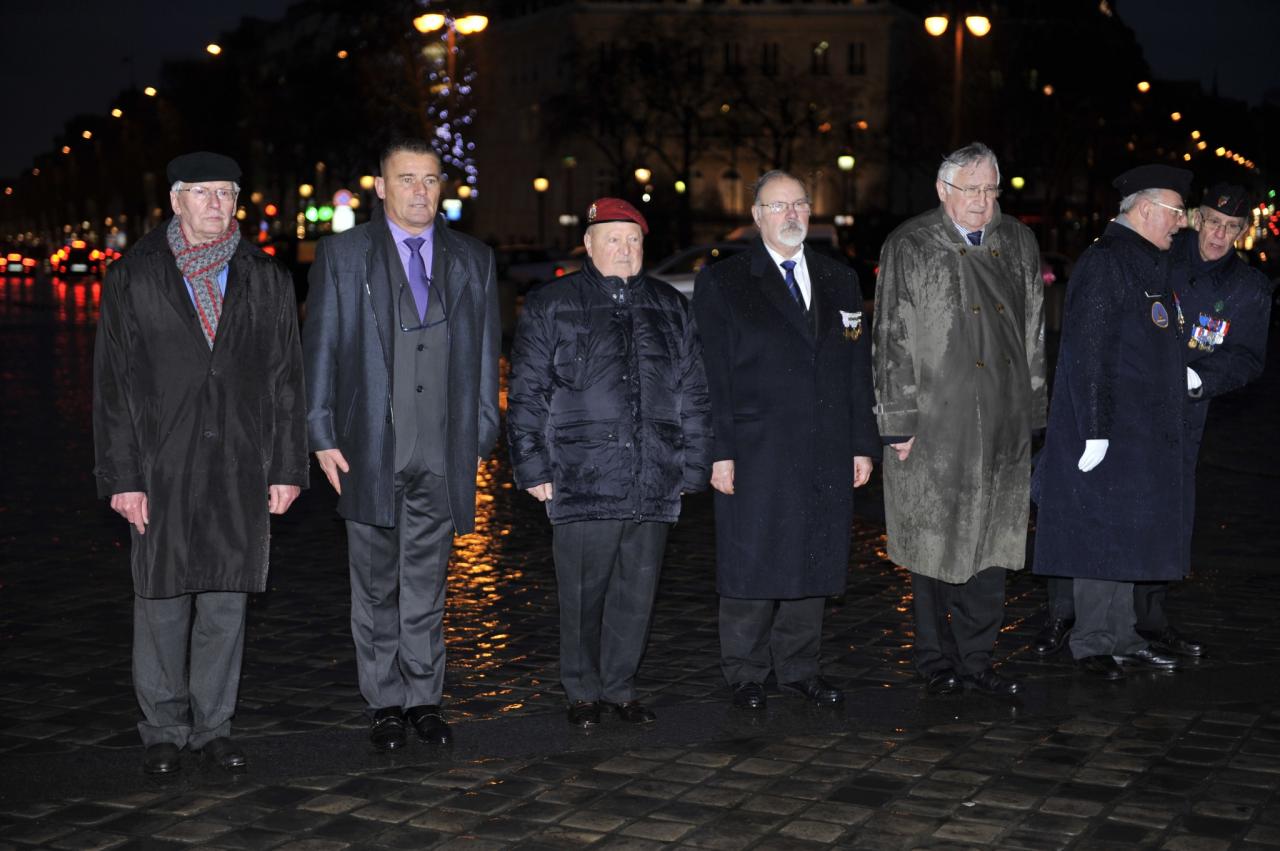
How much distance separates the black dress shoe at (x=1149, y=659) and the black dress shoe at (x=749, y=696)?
65.4 inches

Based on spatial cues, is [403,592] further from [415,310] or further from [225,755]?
[415,310]

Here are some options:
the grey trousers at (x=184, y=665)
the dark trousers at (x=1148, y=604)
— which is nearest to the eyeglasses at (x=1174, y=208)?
the dark trousers at (x=1148, y=604)

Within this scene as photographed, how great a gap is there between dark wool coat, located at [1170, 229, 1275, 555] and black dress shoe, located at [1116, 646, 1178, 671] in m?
0.64

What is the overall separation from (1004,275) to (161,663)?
139 inches

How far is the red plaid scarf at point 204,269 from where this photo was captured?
247 inches

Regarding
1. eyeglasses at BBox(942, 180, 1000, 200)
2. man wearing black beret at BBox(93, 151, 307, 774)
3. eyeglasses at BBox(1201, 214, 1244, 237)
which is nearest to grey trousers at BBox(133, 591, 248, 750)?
man wearing black beret at BBox(93, 151, 307, 774)

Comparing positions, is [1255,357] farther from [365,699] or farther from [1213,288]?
[365,699]

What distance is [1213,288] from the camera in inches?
330

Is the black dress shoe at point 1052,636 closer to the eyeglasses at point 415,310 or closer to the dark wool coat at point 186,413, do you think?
Result: the eyeglasses at point 415,310

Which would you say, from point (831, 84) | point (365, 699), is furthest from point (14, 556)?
point (831, 84)

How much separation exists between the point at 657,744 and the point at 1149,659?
2.42 meters

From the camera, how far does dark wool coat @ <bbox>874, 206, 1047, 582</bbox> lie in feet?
24.1

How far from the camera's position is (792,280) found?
725 centimetres

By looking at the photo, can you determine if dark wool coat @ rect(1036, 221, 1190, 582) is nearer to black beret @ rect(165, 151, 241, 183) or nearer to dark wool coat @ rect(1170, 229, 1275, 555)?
dark wool coat @ rect(1170, 229, 1275, 555)
